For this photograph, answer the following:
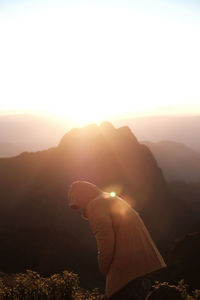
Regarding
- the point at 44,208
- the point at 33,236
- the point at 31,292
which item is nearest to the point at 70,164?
the point at 44,208

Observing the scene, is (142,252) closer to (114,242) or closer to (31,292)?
(114,242)

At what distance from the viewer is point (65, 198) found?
39719 mm

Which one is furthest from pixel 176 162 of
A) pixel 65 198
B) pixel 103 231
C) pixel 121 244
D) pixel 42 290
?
pixel 103 231

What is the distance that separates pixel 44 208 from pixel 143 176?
21.1m

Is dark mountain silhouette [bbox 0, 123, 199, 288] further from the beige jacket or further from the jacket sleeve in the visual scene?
the jacket sleeve

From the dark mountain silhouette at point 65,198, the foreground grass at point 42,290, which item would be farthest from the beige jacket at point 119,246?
the dark mountain silhouette at point 65,198

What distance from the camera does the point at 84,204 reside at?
17.0ft

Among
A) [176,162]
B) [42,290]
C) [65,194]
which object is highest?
[42,290]

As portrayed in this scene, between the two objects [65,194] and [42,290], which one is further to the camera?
[65,194]

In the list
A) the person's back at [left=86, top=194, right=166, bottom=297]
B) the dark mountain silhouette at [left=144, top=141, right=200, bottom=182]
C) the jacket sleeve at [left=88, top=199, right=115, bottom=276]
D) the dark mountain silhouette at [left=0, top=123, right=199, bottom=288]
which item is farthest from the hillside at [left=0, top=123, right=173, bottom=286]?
the dark mountain silhouette at [left=144, top=141, right=200, bottom=182]

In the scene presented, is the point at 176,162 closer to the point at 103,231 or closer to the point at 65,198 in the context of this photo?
the point at 65,198

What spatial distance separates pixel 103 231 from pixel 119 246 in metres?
0.54

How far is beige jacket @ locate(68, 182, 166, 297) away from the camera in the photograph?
15.2 ft

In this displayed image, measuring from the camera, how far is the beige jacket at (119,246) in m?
4.63
